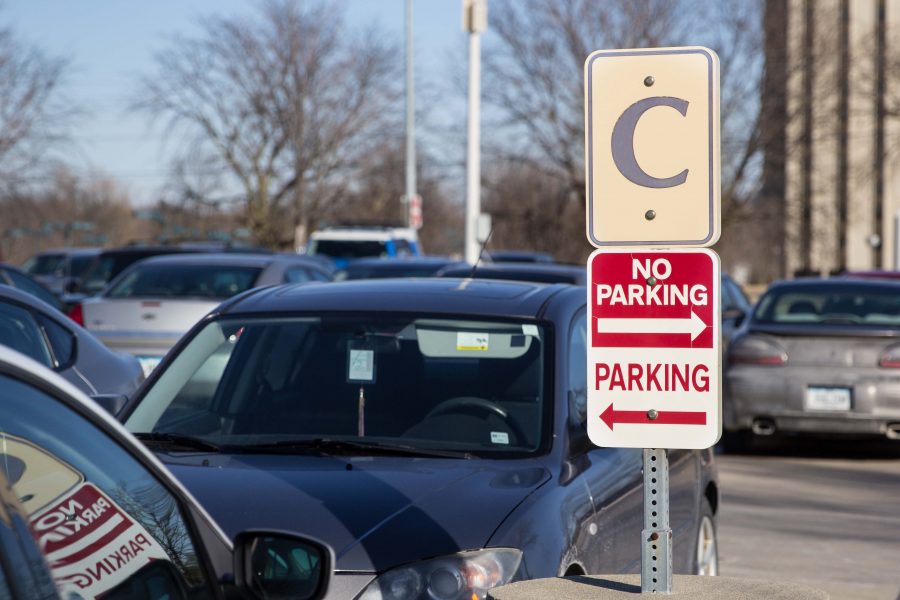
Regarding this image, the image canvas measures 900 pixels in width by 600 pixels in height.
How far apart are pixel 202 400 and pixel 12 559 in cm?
344

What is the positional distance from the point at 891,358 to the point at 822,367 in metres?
0.55

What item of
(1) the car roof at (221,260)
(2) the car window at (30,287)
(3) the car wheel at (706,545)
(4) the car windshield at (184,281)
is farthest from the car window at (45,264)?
(3) the car wheel at (706,545)

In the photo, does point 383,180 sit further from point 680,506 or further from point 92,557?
point 92,557

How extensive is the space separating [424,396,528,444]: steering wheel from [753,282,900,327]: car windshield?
756cm

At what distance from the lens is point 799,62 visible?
3803 centimetres

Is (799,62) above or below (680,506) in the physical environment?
above

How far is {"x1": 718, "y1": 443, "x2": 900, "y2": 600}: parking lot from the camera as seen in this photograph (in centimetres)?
754

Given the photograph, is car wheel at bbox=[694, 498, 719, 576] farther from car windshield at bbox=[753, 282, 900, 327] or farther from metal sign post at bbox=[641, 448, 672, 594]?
car windshield at bbox=[753, 282, 900, 327]

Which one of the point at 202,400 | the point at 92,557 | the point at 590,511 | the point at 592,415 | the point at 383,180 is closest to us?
the point at 92,557

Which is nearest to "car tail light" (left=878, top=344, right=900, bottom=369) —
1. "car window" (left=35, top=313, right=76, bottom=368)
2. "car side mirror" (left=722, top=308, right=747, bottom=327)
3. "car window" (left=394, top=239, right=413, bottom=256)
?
"car side mirror" (left=722, top=308, right=747, bottom=327)

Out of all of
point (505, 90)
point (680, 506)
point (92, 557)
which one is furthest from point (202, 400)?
point (505, 90)

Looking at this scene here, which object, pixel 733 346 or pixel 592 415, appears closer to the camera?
pixel 592 415

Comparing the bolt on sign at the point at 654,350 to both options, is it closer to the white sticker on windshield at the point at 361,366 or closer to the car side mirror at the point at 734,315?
the white sticker on windshield at the point at 361,366

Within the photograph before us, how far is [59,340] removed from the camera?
25.5ft
